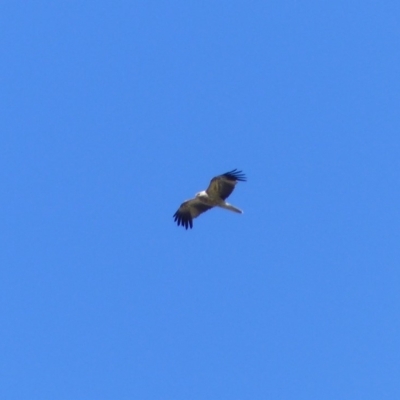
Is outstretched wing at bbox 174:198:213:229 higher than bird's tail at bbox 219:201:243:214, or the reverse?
outstretched wing at bbox 174:198:213:229

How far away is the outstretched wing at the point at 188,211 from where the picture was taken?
123ft

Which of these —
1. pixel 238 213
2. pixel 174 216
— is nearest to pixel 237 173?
pixel 238 213

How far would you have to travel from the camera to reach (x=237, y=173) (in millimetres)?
35375

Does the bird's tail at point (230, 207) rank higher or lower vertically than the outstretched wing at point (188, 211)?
lower

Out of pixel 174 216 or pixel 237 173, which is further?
pixel 174 216

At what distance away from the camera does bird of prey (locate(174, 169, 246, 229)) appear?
35.4 metres

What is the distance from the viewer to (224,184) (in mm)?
35531

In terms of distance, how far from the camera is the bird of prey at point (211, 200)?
1394 inches

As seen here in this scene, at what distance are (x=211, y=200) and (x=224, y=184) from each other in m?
0.97

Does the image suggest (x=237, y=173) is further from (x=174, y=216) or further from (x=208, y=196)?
(x=174, y=216)

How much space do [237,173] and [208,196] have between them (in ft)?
4.71

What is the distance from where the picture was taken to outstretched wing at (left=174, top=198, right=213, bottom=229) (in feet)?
123

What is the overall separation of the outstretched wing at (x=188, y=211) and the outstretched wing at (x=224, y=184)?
5.34 ft

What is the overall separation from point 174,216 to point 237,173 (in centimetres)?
377
